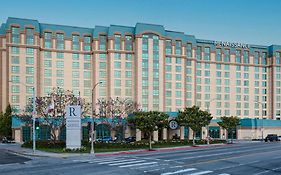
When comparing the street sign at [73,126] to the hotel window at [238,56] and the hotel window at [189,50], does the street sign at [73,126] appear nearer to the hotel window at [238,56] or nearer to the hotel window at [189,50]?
the hotel window at [189,50]

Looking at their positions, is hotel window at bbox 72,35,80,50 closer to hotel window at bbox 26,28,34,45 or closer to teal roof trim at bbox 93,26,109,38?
teal roof trim at bbox 93,26,109,38

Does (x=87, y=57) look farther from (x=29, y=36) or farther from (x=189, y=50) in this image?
(x=189, y=50)

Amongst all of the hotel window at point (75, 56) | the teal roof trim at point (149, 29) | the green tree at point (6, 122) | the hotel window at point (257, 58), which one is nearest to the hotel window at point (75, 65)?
the hotel window at point (75, 56)

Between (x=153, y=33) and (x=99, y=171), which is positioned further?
(x=153, y=33)

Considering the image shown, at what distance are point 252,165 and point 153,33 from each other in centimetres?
6318

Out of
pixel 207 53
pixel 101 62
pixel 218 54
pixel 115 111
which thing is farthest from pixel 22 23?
pixel 218 54

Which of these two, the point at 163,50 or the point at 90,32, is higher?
the point at 90,32

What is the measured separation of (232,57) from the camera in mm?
102500

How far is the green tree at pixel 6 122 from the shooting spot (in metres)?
79.6

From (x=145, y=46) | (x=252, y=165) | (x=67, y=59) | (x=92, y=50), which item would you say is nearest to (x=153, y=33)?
(x=145, y=46)

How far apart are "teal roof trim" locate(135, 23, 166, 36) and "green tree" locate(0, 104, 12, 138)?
1563 inches

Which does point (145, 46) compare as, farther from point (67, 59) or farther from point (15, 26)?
point (15, 26)

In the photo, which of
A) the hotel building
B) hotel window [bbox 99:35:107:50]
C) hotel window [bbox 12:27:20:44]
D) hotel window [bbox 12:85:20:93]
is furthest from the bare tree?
hotel window [bbox 12:27:20:44]

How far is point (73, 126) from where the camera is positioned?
1592 inches
